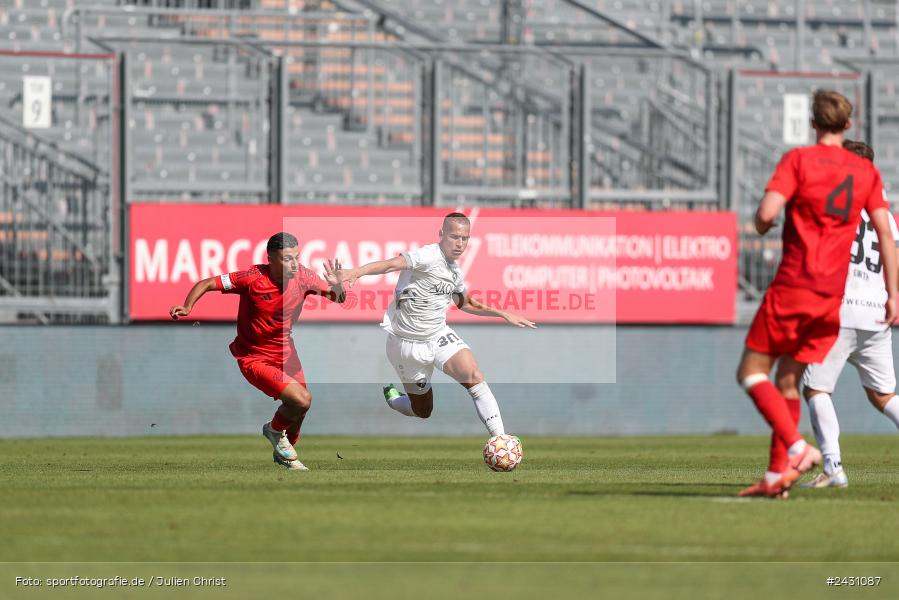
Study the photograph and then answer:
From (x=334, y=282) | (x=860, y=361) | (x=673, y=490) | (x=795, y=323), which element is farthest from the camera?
(x=334, y=282)

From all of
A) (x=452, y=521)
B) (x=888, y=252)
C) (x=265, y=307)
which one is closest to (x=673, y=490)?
(x=888, y=252)

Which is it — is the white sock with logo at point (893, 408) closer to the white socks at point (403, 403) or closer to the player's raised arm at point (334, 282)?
the player's raised arm at point (334, 282)

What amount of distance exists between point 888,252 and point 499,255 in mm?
13863

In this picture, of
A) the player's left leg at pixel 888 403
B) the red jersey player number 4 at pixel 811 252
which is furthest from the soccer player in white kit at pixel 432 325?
the red jersey player number 4 at pixel 811 252

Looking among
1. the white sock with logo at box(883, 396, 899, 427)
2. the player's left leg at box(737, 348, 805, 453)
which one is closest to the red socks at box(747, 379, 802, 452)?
the player's left leg at box(737, 348, 805, 453)

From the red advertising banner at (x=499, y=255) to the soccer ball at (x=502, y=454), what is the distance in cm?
974

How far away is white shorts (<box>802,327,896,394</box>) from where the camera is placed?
10.7m

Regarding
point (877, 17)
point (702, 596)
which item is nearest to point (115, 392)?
point (702, 596)

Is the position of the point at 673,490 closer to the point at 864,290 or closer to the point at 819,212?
the point at 864,290

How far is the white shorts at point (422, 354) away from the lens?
13594mm

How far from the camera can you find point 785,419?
905 cm

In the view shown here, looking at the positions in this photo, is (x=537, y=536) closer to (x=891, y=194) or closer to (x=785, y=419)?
(x=785, y=419)

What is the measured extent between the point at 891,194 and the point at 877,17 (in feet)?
34.4

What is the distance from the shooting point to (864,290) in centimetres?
1070
